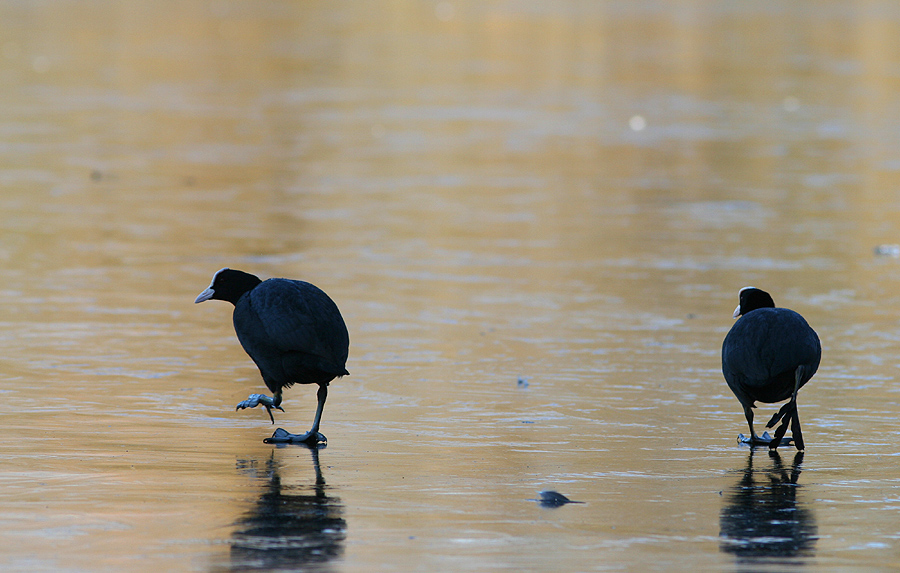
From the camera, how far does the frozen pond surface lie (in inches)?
257

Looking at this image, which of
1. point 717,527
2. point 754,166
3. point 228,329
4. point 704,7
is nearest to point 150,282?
point 228,329

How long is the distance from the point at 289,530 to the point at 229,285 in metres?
2.55

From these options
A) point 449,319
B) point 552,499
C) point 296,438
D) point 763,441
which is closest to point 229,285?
point 296,438

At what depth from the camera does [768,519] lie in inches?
265

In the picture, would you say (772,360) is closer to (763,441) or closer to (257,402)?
(763,441)

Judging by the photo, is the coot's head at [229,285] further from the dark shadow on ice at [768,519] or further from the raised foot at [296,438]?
the dark shadow on ice at [768,519]

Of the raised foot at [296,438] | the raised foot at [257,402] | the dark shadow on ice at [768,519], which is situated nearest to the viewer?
the dark shadow on ice at [768,519]

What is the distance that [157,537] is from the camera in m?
6.24

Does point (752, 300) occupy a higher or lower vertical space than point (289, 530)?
higher

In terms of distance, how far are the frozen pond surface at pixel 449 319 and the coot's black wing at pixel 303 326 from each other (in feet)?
1.81

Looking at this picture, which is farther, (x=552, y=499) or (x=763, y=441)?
(x=763, y=441)

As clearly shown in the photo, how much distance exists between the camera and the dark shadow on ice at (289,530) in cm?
593

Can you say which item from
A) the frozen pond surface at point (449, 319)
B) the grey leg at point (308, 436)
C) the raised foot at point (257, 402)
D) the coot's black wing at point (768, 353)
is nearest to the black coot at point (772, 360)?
the coot's black wing at point (768, 353)

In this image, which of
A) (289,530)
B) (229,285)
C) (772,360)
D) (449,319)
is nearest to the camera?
(289,530)
